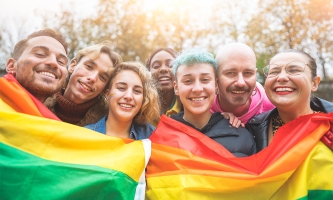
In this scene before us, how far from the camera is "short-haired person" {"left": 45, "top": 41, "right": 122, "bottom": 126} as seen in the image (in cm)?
397

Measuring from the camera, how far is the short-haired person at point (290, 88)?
10.6ft

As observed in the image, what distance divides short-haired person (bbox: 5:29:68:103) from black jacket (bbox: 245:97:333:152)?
2258mm

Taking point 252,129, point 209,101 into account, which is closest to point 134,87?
point 209,101

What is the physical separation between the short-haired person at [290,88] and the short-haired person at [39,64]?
7.63 ft

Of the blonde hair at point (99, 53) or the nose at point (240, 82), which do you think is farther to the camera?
the blonde hair at point (99, 53)

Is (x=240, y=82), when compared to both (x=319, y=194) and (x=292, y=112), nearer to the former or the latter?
(x=292, y=112)

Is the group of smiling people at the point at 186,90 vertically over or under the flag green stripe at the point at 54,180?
over

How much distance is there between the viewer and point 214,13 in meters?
24.1

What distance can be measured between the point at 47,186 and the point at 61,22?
967 inches

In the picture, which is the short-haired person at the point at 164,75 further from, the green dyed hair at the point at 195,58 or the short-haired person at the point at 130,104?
the green dyed hair at the point at 195,58

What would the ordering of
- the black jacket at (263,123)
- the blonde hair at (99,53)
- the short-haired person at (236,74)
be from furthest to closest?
the blonde hair at (99,53), the short-haired person at (236,74), the black jacket at (263,123)

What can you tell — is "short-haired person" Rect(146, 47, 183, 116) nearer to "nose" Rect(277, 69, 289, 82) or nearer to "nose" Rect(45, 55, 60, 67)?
"nose" Rect(45, 55, 60, 67)

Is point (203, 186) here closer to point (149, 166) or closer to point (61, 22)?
point (149, 166)

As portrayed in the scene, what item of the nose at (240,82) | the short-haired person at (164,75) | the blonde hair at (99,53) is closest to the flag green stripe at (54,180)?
the nose at (240,82)
